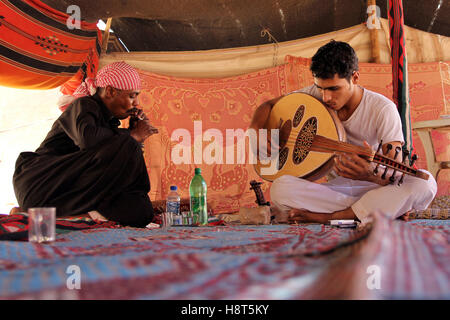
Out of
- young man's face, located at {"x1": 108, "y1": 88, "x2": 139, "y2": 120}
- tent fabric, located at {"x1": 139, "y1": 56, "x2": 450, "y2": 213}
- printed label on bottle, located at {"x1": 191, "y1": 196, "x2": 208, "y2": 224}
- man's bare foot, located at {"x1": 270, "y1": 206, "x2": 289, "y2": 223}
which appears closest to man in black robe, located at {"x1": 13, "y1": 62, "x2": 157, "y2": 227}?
young man's face, located at {"x1": 108, "y1": 88, "x2": 139, "y2": 120}

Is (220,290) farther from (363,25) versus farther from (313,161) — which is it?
(363,25)

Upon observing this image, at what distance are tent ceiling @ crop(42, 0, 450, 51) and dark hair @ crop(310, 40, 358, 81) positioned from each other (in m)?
2.10

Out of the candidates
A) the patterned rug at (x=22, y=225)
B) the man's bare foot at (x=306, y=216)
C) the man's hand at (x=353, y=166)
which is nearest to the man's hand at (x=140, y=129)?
the patterned rug at (x=22, y=225)

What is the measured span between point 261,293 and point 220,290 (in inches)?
2.3

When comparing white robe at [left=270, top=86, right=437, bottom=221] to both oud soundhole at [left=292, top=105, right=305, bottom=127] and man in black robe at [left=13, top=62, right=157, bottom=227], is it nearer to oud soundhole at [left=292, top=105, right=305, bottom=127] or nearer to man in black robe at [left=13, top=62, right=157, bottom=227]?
oud soundhole at [left=292, top=105, right=305, bottom=127]

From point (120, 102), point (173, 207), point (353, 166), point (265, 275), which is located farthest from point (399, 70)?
point (265, 275)

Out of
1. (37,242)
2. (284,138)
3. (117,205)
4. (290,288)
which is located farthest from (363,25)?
(290,288)

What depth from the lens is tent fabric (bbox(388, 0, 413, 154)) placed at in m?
2.85

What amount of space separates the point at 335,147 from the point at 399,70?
1.31 metres

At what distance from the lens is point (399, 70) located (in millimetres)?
3008

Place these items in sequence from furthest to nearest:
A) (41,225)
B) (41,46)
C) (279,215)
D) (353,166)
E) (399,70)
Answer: (41,46), (399,70), (279,215), (353,166), (41,225)

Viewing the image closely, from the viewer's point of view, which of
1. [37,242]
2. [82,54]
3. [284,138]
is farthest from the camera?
[82,54]

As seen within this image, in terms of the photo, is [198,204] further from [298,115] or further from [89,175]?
[298,115]

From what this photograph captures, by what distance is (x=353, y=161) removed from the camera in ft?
6.56
